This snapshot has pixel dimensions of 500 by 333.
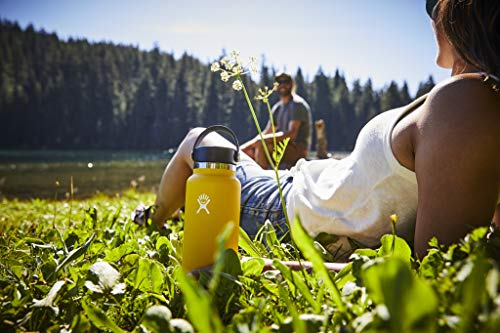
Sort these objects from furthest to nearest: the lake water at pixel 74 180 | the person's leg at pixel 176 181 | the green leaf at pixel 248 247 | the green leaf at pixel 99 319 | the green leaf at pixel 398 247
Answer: the lake water at pixel 74 180
the person's leg at pixel 176 181
the green leaf at pixel 248 247
the green leaf at pixel 398 247
the green leaf at pixel 99 319

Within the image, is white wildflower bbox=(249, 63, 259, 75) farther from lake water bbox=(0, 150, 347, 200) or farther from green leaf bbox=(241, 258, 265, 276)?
lake water bbox=(0, 150, 347, 200)

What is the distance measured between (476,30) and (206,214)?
0.94m

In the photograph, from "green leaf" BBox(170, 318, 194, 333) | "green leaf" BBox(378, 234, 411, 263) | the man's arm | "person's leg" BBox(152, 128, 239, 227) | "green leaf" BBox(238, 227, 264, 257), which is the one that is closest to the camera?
"green leaf" BBox(170, 318, 194, 333)

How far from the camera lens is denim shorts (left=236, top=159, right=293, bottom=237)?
1.84 m

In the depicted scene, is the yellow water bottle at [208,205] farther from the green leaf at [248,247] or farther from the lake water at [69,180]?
the lake water at [69,180]

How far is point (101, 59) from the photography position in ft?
264

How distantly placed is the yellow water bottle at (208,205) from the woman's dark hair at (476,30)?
770 mm

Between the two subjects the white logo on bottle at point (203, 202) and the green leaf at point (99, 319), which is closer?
the green leaf at point (99, 319)

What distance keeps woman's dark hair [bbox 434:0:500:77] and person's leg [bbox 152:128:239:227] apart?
1.24m

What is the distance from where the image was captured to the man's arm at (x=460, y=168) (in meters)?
1.06

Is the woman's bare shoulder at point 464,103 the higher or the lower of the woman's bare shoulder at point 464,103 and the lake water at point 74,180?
the higher

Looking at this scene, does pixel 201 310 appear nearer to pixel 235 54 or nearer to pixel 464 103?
pixel 235 54

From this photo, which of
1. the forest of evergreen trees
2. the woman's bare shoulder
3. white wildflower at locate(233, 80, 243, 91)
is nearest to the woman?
the woman's bare shoulder

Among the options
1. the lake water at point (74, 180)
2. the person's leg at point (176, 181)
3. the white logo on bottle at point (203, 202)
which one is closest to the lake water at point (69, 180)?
the lake water at point (74, 180)
